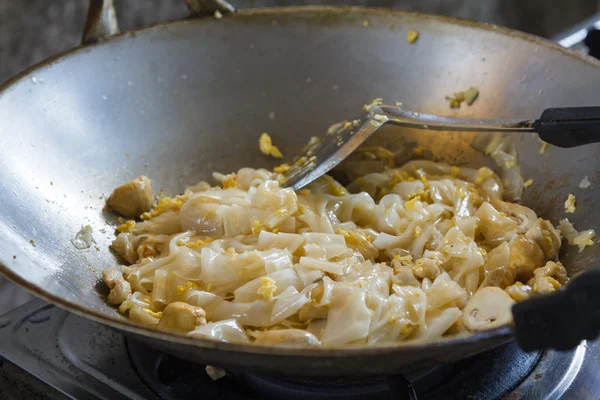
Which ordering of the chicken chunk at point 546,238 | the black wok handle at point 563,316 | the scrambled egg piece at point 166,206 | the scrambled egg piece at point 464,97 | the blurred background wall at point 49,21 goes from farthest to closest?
the blurred background wall at point 49,21 < the scrambled egg piece at point 464,97 < the scrambled egg piece at point 166,206 < the chicken chunk at point 546,238 < the black wok handle at point 563,316

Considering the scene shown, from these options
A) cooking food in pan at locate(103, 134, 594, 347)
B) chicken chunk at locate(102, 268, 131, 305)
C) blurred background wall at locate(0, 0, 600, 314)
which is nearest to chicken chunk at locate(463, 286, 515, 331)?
cooking food in pan at locate(103, 134, 594, 347)

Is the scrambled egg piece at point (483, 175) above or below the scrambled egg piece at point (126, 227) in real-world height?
below

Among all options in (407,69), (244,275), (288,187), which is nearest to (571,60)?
(407,69)

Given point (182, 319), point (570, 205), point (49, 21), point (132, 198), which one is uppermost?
point (49, 21)

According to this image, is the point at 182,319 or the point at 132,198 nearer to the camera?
the point at 182,319

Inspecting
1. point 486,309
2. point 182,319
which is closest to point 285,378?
point 182,319

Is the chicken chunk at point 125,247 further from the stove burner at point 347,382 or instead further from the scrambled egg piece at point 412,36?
the scrambled egg piece at point 412,36

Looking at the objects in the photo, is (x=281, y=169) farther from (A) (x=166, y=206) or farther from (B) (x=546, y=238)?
(B) (x=546, y=238)

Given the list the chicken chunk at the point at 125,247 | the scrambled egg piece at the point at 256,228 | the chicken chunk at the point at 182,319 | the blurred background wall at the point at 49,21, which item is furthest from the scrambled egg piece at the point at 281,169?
the blurred background wall at the point at 49,21
